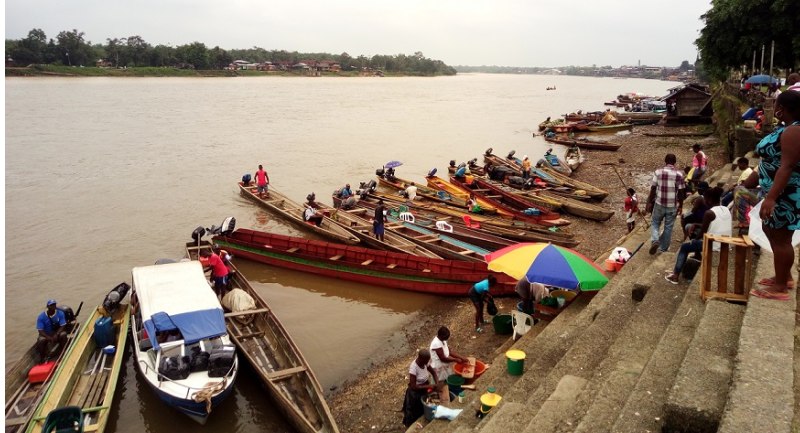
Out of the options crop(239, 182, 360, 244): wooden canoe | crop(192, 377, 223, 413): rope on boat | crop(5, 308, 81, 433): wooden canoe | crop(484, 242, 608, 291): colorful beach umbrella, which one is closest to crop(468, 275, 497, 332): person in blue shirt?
crop(484, 242, 608, 291): colorful beach umbrella

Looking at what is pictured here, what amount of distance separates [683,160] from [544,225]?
1533 centimetres

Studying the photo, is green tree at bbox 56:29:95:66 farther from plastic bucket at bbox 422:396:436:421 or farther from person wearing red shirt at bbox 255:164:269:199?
plastic bucket at bbox 422:396:436:421

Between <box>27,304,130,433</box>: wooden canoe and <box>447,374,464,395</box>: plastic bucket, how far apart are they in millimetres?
5072

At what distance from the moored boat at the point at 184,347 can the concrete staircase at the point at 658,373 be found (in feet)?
12.1

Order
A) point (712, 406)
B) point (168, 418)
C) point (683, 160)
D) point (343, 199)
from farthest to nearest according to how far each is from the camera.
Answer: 1. point (683, 160)
2. point (343, 199)
3. point (168, 418)
4. point (712, 406)

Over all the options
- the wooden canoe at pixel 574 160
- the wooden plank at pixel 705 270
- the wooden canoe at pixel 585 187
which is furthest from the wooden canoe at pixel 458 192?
the wooden plank at pixel 705 270

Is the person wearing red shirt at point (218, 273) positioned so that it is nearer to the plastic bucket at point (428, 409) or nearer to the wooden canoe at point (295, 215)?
the wooden canoe at point (295, 215)

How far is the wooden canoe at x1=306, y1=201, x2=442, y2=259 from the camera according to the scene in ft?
47.9

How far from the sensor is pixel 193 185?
90.6ft

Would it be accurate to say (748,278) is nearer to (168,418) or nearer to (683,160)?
(168,418)

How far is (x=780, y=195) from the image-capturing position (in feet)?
15.2

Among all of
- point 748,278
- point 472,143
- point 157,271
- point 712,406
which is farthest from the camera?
point 472,143

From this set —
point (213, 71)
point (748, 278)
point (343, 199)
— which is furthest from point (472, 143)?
point (213, 71)

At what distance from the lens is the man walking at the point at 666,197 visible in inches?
346
